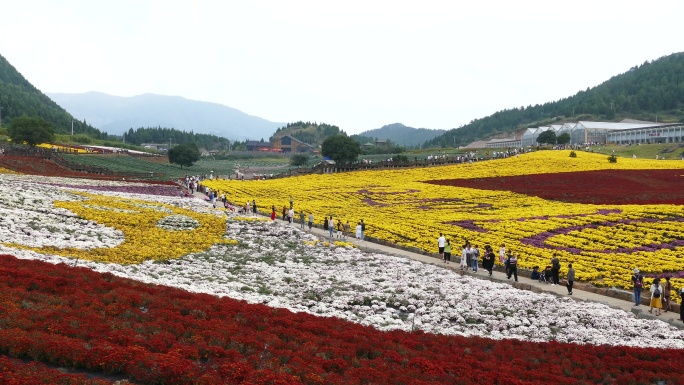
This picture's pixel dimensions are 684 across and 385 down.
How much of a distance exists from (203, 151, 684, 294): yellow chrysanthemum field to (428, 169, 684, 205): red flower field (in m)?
1.13

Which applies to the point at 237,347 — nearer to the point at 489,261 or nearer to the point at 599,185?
the point at 489,261

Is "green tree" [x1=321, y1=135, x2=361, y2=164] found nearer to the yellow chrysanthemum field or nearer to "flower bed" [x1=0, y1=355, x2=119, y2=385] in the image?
the yellow chrysanthemum field

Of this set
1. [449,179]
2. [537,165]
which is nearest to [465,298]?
[449,179]

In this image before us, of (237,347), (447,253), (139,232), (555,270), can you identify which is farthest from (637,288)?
(139,232)

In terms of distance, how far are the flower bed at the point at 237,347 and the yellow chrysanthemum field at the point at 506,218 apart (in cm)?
1404

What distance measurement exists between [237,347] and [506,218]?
39251 mm

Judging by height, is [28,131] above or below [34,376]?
above

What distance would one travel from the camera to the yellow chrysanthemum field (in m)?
34.2

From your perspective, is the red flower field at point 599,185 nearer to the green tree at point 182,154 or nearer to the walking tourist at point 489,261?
the walking tourist at point 489,261

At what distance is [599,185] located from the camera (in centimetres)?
6900

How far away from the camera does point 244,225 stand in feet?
143

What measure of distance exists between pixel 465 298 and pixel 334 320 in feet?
27.8

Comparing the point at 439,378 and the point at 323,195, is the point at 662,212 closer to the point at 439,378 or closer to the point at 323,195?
the point at 323,195

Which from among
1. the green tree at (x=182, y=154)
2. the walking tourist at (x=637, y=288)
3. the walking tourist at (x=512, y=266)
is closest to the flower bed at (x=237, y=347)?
the walking tourist at (x=637, y=288)
